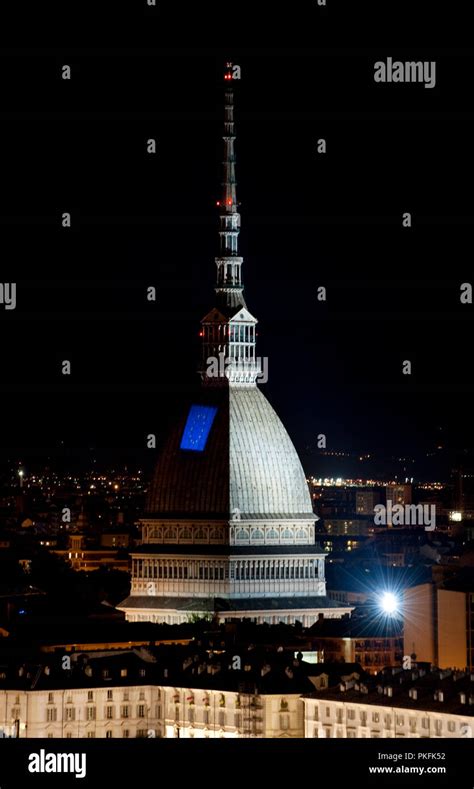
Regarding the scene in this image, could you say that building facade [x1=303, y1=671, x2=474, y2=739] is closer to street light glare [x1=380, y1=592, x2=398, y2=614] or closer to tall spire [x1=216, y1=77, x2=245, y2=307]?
street light glare [x1=380, y1=592, x2=398, y2=614]

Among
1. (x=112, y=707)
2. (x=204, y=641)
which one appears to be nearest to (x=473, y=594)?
(x=204, y=641)

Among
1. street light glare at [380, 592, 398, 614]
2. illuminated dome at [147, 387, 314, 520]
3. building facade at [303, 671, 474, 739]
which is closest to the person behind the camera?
building facade at [303, 671, 474, 739]

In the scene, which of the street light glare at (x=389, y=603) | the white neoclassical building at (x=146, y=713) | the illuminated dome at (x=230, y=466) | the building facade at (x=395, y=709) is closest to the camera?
the building facade at (x=395, y=709)

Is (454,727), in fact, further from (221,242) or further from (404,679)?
(221,242)

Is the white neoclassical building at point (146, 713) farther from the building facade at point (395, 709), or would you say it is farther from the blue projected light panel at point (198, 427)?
the blue projected light panel at point (198, 427)

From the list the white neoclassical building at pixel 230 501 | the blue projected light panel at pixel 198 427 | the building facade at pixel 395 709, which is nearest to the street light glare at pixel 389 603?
the white neoclassical building at pixel 230 501

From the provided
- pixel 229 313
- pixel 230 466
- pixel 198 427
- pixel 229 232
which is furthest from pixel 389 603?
pixel 229 232

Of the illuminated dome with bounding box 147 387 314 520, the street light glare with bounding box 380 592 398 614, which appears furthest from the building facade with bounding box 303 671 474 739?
the illuminated dome with bounding box 147 387 314 520

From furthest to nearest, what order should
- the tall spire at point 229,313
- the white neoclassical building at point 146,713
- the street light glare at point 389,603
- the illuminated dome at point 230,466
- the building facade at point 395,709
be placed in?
the tall spire at point 229,313 → the illuminated dome at point 230,466 → the street light glare at point 389,603 → the white neoclassical building at point 146,713 → the building facade at point 395,709
